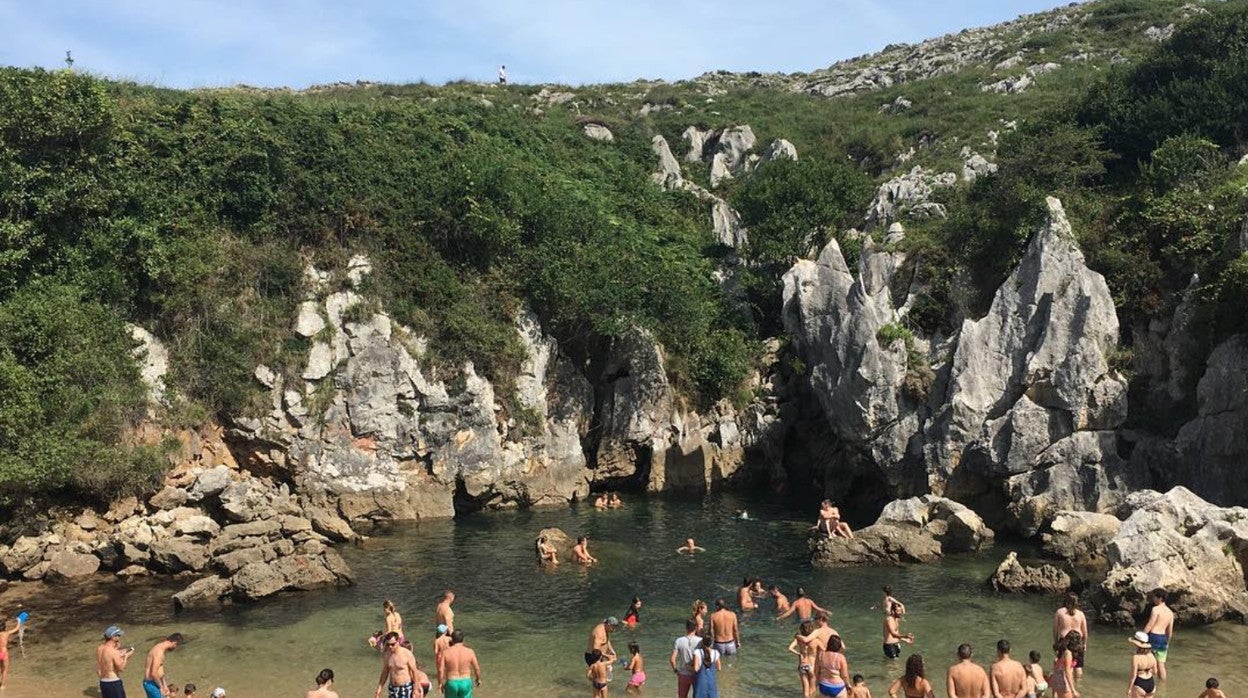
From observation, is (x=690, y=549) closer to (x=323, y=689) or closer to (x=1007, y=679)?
(x=1007, y=679)

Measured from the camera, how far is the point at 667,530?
1233 inches

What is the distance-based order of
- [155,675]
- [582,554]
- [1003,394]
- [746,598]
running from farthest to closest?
[1003,394] → [582,554] → [746,598] → [155,675]

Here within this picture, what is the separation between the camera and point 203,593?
2192 cm

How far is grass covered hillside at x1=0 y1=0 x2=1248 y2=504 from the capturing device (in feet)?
94.0

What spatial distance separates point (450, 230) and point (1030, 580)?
28848 millimetres

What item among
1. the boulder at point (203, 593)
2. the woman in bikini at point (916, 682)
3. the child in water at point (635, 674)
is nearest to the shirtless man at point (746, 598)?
the child in water at point (635, 674)

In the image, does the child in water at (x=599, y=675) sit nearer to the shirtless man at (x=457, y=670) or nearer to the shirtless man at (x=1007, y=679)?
the shirtless man at (x=457, y=670)

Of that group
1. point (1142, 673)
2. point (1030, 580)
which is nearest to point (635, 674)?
point (1142, 673)

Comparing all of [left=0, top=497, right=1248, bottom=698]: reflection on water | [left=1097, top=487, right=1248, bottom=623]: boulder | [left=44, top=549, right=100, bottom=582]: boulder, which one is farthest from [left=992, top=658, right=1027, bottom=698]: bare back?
[left=44, top=549, right=100, bottom=582]: boulder

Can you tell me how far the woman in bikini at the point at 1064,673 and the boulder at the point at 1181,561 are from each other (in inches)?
242

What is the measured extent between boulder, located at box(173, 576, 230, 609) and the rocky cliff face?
23312mm

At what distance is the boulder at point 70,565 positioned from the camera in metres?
23.9

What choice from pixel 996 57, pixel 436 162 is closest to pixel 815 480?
pixel 436 162

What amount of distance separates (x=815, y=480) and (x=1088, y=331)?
14.9 metres
